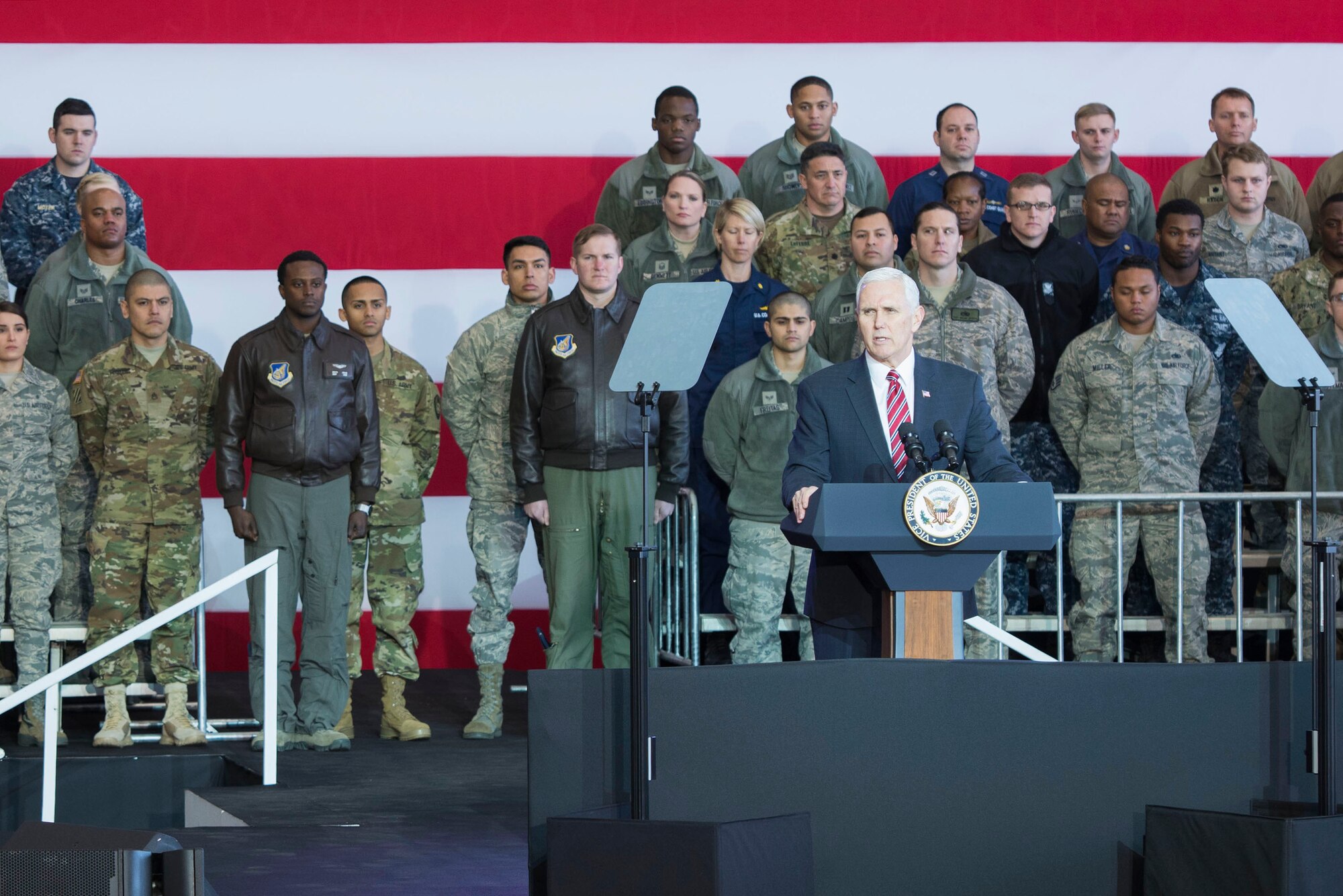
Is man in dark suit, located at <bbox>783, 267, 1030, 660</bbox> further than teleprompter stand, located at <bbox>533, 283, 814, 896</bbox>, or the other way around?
man in dark suit, located at <bbox>783, 267, 1030, 660</bbox>

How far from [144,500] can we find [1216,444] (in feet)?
12.1

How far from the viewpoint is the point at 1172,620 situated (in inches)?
206

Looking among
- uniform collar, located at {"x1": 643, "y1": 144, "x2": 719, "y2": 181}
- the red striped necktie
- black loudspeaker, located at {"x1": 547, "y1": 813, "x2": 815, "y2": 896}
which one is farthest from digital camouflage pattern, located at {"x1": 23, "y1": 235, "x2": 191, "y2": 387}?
black loudspeaker, located at {"x1": 547, "y1": 813, "x2": 815, "y2": 896}

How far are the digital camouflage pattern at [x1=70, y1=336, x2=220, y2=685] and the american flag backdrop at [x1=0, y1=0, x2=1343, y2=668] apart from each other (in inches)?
42.1

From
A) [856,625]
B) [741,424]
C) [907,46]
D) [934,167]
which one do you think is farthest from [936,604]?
[907,46]

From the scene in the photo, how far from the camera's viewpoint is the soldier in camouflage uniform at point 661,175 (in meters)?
5.99

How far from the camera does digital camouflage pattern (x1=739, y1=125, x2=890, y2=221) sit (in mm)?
6180

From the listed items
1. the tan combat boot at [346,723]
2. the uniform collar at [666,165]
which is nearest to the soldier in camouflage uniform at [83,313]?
the tan combat boot at [346,723]

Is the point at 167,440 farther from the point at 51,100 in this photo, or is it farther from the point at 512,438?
the point at 51,100

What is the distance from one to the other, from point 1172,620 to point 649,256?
2192 millimetres

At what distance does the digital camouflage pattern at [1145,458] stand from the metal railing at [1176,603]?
0.05 m

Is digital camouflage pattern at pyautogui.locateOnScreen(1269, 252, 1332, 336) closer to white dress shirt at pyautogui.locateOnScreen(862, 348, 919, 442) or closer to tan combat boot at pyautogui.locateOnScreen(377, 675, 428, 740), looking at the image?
white dress shirt at pyautogui.locateOnScreen(862, 348, 919, 442)

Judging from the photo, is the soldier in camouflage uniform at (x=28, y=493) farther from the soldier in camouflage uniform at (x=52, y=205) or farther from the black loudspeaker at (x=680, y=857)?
the black loudspeaker at (x=680, y=857)
